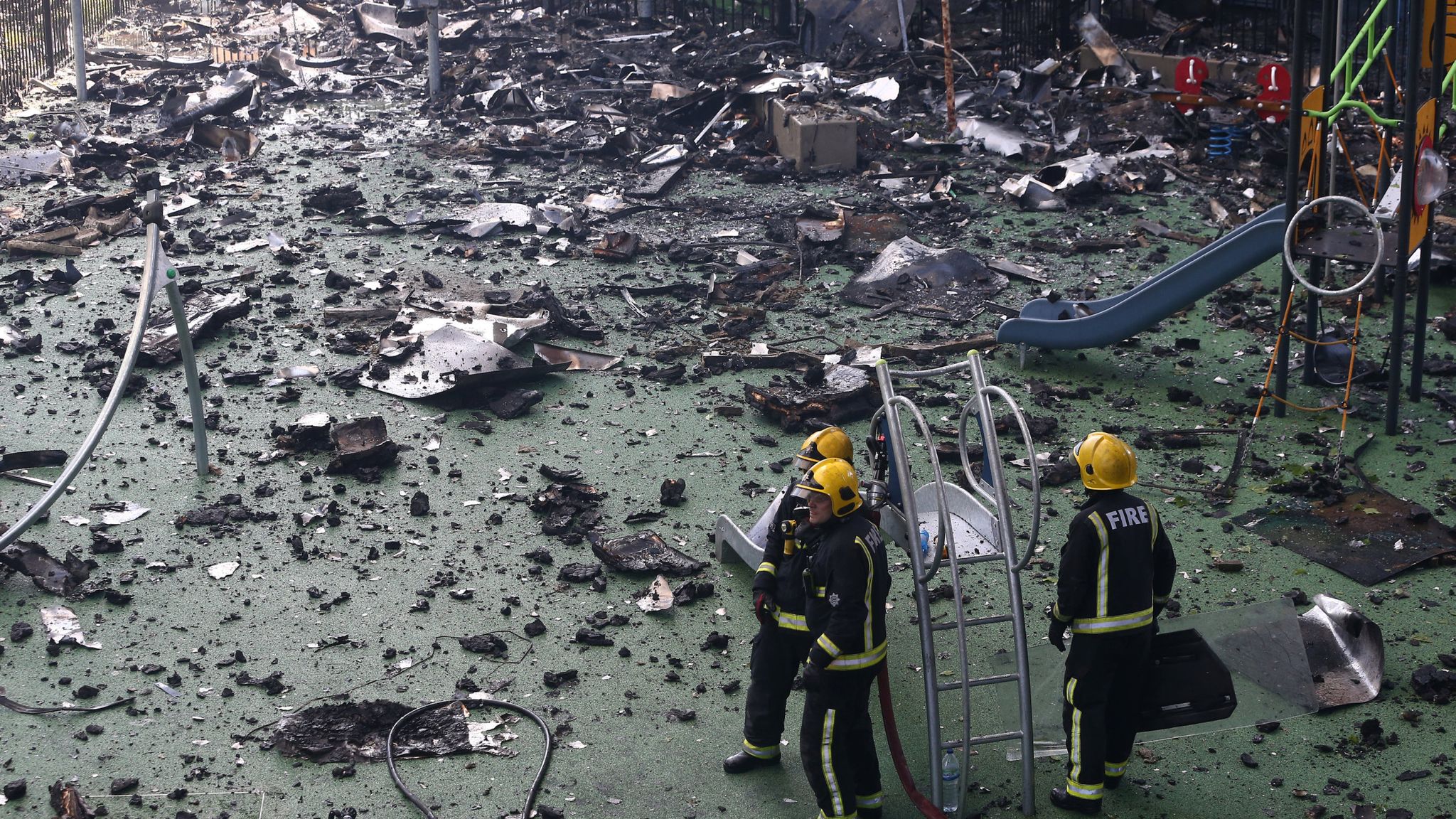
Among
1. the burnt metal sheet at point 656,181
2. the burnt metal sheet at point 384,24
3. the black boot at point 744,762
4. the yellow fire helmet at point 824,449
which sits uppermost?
the burnt metal sheet at point 384,24

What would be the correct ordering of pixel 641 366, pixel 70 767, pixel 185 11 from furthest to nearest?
pixel 185 11, pixel 641 366, pixel 70 767

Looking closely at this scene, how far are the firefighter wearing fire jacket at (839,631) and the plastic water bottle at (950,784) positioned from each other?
316mm

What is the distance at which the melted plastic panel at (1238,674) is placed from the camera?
5.54 m

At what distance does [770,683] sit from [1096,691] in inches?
50.7

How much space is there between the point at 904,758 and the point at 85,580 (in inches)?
171

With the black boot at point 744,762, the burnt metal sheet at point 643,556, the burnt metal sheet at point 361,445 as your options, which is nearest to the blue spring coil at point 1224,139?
the burnt metal sheet at point 643,556

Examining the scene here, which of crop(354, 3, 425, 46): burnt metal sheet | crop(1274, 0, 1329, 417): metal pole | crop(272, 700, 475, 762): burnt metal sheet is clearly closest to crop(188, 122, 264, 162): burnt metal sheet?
crop(354, 3, 425, 46): burnt metal sheet

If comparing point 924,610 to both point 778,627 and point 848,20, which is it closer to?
point 778,627

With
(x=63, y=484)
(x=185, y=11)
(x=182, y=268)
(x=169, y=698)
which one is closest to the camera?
(x=169, y=698)

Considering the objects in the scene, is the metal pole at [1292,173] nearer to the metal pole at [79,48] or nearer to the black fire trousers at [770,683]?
the black fire trousers at [770,683]

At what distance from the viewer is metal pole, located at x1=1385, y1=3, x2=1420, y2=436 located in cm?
781

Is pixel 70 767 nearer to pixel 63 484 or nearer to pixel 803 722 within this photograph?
pixel 63 484

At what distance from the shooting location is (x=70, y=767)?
5.19m

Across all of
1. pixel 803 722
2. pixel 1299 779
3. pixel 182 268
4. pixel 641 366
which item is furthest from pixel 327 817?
pixel 182 268
